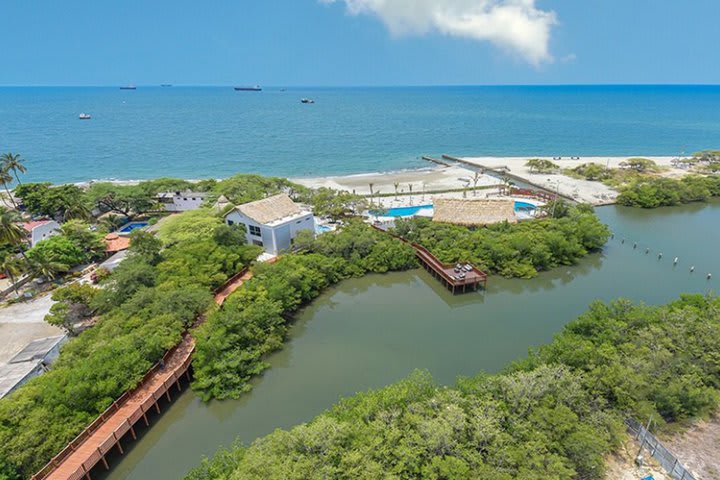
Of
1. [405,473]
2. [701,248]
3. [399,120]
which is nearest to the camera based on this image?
[405,473]

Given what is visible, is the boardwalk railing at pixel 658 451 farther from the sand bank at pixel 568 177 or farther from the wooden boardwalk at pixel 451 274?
the sand bank at pixel 568 177

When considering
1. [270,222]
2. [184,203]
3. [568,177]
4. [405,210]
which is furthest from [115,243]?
[568,177]

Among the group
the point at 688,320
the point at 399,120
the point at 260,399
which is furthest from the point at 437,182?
the point at 399,120

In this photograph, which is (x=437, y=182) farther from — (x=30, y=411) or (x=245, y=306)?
(x=30, y=411)

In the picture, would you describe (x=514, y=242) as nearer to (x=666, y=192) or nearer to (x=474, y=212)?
(x=474, y=212)

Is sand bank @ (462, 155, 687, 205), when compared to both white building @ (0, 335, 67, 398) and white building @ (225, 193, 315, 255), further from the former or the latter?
white building @ (0, 335, 67, 398)

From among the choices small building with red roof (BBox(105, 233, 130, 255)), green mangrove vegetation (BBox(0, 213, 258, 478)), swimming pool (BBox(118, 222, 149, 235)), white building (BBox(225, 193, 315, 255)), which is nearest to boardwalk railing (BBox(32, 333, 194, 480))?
green mangrove vegetation (BBox(0, 213, 258, 478))
